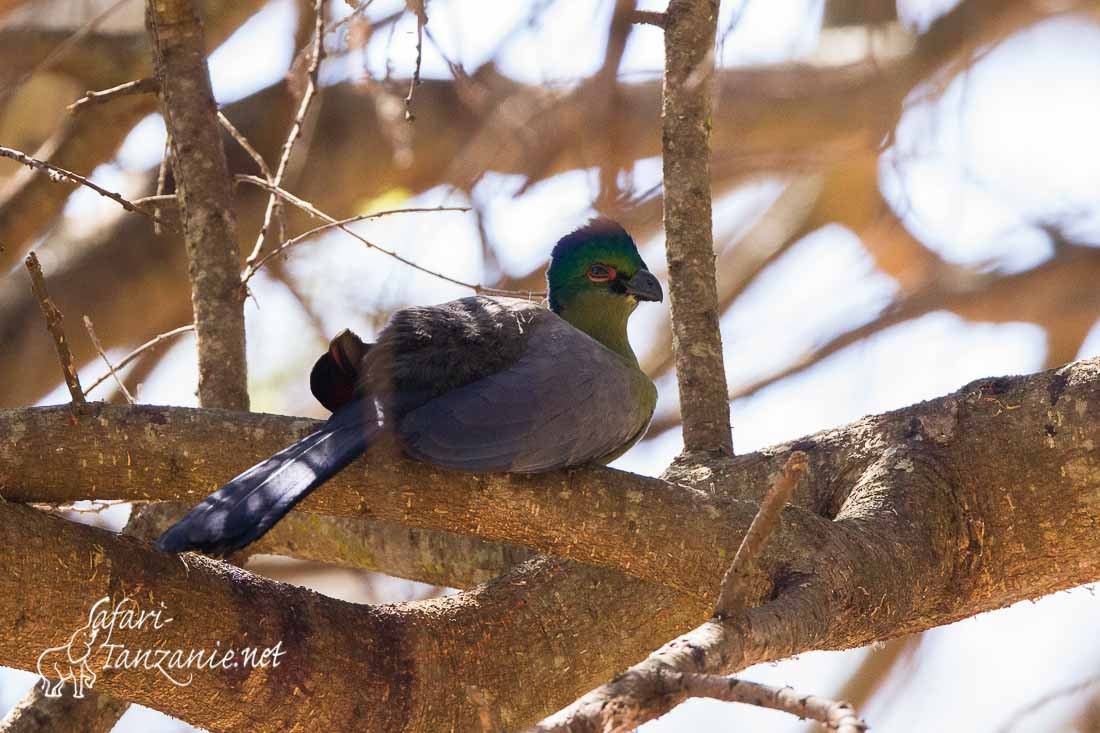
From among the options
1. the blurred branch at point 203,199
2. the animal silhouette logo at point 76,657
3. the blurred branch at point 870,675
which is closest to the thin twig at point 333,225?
the blurred branch at point 203,199

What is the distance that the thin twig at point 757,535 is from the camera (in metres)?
1.90

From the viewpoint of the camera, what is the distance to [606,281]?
3.81m

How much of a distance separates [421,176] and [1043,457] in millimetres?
3916

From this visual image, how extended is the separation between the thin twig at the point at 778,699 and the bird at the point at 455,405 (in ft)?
3.02

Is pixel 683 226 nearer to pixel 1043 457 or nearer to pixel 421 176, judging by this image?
pixel 1043 457

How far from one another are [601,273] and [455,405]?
118 centimetres

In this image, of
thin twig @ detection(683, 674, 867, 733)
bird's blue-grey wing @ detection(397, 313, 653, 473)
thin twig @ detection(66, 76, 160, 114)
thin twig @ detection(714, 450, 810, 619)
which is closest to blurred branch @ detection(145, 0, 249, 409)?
thin twig @ detection(66, 76, 160, 114)

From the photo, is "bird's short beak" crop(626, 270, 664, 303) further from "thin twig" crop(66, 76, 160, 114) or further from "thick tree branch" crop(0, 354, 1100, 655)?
"thin twig" crop(66, 76, 160, 114)

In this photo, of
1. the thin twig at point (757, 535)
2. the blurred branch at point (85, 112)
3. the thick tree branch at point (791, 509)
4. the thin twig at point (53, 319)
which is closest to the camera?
the thin twig at point (757, 535)

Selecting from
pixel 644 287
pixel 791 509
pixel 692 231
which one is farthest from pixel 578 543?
pixel 644 287

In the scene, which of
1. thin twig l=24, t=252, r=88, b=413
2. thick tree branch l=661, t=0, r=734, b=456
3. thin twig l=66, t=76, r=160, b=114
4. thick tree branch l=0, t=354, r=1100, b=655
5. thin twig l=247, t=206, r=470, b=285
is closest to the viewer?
thin twig l=24, t=252, r=88, b=413

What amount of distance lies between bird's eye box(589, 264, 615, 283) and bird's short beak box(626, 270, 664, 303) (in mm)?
60

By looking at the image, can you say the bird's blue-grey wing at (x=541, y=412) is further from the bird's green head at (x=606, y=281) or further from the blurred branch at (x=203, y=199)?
the blurred branch at (x=203, y=199)

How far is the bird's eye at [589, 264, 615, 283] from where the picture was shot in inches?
150
